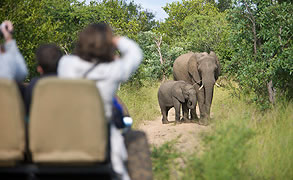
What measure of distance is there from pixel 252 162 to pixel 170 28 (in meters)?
43.6

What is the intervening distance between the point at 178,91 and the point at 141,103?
3772 mm

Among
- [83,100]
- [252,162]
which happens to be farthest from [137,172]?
[252,162]

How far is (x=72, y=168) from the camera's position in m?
3.41

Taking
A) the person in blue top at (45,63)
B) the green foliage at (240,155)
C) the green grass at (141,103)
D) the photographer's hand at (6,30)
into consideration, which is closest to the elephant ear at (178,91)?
the green grass at (141,103)

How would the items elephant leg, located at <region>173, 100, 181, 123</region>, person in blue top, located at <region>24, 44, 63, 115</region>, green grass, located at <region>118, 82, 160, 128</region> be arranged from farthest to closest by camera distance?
1. green grass, located at <region>118, 82, 160, 128</region>
2. elephant leg, located at <region>173, 100, 181, 123</region>
3. person in blue top, located at <region>24, 44, 63, 115</region>

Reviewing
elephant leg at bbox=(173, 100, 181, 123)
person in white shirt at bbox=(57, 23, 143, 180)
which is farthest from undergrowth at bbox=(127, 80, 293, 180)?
elephant leg at bbox=(173, 100, 181, 123)

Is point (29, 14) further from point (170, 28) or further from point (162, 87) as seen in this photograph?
point (170, 28)

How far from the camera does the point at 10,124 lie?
3291mm

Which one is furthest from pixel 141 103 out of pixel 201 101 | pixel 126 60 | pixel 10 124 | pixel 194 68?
pixel 10 124

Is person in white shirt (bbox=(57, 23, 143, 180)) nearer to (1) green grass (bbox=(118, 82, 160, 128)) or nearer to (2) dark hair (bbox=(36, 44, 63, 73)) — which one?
(2) dark hair (bbox=(36, 44, 63, 73))

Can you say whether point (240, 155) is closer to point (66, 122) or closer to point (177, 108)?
point (66, 122)

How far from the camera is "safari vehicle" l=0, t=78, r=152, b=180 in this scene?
324cm

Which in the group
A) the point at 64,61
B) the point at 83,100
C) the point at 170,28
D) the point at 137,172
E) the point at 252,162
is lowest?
the point at 252,162

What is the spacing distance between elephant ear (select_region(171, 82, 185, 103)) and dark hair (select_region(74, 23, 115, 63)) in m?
8.62
